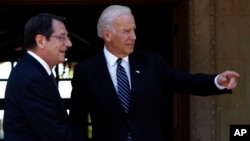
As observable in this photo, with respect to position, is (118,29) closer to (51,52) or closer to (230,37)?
(51,52)

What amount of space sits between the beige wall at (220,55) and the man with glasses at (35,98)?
2.87 m

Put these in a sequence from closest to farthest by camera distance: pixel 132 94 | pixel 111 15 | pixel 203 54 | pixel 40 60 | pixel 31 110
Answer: pixel 31 110 < pixel 40 60 < pixel 132 94 < pixel 111 15 < pixel 203 54

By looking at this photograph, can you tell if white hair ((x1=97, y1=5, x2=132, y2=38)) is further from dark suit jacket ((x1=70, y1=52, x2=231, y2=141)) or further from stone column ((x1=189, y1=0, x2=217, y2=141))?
stone column ((x1=189, y1=0, x2=217, y2=141))

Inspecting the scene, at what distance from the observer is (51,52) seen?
3426mm

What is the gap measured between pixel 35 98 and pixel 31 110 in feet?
0.21

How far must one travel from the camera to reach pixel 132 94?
396cm

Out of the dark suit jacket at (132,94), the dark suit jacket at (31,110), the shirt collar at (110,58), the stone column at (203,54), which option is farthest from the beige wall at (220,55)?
the dark suit jacket at (31,110)

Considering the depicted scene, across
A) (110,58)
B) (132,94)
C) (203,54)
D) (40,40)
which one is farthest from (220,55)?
(40,40)

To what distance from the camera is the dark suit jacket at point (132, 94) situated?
396 centimetres

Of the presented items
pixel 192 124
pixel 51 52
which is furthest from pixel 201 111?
pixel 51 52

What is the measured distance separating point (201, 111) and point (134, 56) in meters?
2.15

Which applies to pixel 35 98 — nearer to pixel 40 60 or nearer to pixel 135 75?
pixel 40 60

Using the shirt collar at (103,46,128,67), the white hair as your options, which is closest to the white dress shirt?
the shirt collar at (103,46,128,67)

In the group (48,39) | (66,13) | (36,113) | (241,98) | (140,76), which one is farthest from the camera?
(66,13)
